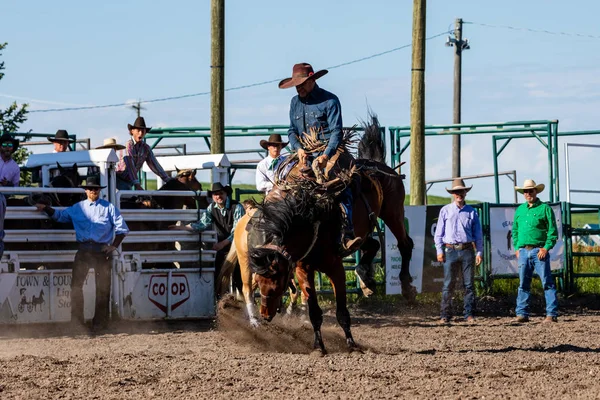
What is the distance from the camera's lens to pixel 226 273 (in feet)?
39.4

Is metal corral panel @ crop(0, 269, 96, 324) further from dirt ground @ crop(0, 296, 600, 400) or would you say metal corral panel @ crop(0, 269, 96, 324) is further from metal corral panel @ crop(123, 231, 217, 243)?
metal corral panel @ crop(123, 231, 217, 243)

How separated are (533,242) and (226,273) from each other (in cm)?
434

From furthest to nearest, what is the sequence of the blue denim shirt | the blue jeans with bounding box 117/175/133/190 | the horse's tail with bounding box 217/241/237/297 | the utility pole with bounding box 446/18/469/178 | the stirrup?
the utility pole with bounding box 446/18/469/178
the blue jeans with bounding box 117/175/133/190
the horse's tail with bounding box 217/241/237/297
the blue denim shirt
the stirrup

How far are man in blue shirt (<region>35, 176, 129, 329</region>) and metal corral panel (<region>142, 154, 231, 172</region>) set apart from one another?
1863 mm

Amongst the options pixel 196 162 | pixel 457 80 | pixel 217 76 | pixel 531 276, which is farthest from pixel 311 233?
pixel 457 80

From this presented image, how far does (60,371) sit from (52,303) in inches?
157

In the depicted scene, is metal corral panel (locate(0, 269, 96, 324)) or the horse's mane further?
metal corral panel (locate(0, 269, 96, 324))

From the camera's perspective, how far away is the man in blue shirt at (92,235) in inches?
459

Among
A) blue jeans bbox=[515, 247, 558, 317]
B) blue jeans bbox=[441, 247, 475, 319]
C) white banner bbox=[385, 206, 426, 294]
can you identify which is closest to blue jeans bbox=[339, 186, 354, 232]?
blue jeans bbox=[441, 247, 475, 319]

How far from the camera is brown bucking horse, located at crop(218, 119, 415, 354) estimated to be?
8.61m

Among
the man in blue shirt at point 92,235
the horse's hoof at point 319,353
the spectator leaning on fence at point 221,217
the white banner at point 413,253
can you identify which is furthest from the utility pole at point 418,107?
the horse's hoof at point 319,353

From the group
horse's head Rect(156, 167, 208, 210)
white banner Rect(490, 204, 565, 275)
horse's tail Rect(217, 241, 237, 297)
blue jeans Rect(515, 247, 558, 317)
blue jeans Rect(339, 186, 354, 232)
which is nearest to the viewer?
blue jeans Rect(339, 186, 354, 232)

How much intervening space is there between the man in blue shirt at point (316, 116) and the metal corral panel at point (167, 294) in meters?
3.57

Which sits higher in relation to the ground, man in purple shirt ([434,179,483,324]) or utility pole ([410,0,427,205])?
utility pole ([410,0,427,205])
